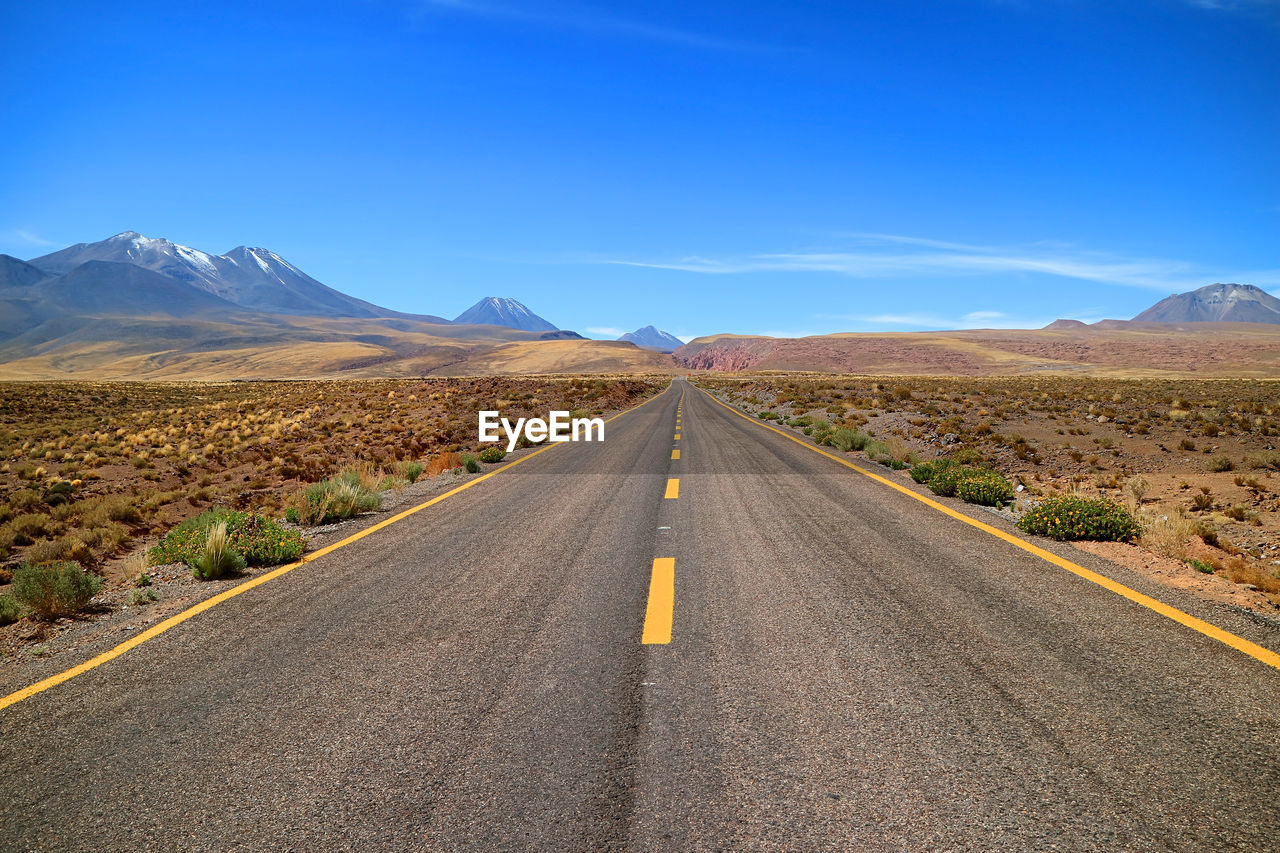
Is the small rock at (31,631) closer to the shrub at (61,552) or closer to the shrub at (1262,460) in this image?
the shrub at (61,552)

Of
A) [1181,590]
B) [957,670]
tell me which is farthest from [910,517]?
[957,670]

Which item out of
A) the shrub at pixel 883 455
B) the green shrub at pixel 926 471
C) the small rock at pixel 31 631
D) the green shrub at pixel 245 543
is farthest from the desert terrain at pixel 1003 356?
the small rock at pixel 31 631

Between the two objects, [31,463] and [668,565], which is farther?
[31,463]

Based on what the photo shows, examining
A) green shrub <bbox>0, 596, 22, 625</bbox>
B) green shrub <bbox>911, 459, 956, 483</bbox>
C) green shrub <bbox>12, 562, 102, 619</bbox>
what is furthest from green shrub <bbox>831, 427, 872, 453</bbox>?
green shrub <bbox>0, 596, 22, 625</bbox>

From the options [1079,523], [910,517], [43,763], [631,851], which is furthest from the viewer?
[910,517]

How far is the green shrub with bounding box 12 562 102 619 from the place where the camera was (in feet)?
17.3

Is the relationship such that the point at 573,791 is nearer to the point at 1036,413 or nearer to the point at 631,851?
the point at 631,851

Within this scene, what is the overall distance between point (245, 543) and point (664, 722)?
5.76 m

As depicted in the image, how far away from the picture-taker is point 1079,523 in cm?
718

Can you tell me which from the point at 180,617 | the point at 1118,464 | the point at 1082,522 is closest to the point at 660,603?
the point at 180,617

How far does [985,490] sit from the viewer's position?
9227mm

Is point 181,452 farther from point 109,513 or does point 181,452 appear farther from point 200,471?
point 109,513

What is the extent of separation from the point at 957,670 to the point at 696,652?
161 centimetres

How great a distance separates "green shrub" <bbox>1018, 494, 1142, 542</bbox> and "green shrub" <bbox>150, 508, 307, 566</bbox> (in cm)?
859
